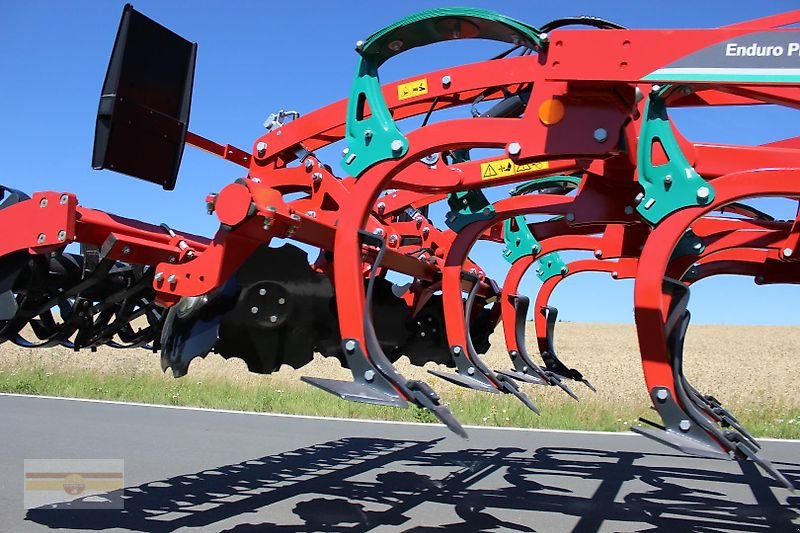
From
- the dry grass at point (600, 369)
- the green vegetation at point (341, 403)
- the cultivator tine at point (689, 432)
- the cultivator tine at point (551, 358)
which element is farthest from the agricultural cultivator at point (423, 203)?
the dry grass at point (600, 369)

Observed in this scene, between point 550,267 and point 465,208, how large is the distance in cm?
225

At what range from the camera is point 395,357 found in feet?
→ 26.1

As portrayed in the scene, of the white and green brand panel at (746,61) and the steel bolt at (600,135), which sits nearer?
the white and green brand panel at (746,61)

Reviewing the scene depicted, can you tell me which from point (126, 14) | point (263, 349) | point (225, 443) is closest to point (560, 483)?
point (263, 349)

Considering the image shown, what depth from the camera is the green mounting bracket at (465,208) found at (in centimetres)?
674

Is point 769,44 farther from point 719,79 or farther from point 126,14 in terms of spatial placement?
point 126,14

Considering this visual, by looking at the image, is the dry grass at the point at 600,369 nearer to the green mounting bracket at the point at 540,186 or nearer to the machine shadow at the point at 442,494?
the machine shadow at the point at 442,494

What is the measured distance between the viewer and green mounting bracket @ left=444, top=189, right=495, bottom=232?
6.74 metres

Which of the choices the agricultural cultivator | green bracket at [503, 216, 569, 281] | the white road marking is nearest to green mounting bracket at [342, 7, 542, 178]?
the agricultural cultivator

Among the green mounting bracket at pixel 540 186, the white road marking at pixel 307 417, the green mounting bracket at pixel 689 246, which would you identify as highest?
the green mounting bracket at pixel 540 186

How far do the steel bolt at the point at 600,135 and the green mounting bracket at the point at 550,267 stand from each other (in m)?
→ 4.40

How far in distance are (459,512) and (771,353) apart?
29.9 metres

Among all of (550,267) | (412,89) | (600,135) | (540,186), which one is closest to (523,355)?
(550,267)

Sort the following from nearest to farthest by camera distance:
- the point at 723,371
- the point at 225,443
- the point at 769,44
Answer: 1. the point at 769,44
2. the point at 225,443
3. the point at 723,371
